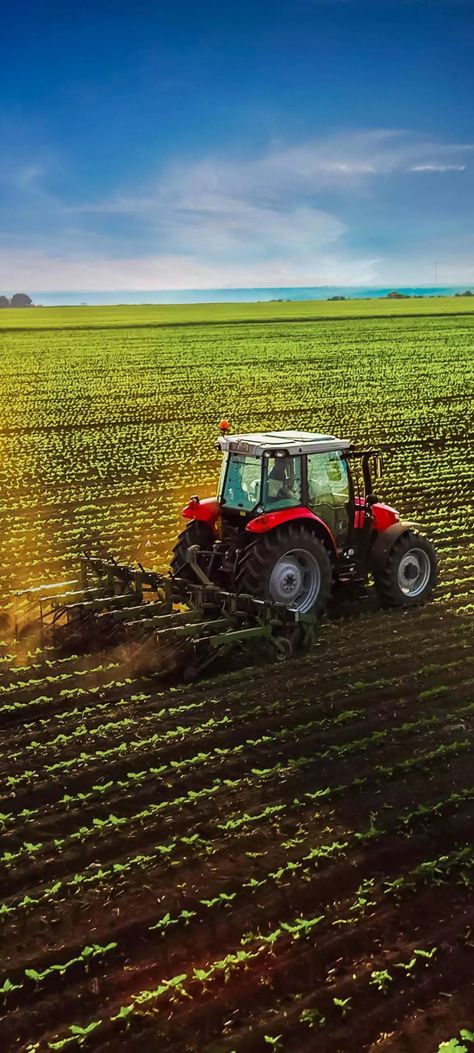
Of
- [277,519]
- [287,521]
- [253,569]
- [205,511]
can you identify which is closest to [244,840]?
[253,569]

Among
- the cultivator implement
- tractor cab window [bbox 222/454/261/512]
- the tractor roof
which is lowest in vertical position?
the cultivator implement

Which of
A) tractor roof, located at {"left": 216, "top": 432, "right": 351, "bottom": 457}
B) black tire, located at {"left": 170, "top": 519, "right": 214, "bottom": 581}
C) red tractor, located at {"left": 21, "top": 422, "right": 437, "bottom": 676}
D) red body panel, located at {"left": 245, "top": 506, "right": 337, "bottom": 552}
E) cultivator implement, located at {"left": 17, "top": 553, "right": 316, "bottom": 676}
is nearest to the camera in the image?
cultivator implement, located at {"left": 17, "top": 553, "right": 316, "bottom": 676}

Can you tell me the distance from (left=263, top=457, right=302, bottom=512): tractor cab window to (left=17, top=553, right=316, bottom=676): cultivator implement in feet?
3.42

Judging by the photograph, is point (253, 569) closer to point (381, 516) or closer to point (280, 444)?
point (280, 444)

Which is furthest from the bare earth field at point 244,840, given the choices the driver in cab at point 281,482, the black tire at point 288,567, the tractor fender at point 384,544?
the driver in cab at point 281,482

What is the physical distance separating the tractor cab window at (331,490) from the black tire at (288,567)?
1.14 ft

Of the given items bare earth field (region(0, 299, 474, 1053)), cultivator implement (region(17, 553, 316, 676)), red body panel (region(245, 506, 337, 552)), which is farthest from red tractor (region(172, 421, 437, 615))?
bare earth field (region(0, 299, 474, 1053))

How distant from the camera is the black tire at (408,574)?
39.2 ft

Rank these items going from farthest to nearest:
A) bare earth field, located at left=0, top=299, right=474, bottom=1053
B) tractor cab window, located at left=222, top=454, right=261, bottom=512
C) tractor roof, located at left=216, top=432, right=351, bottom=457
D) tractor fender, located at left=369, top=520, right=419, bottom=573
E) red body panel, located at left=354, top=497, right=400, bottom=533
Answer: red body panel, located at left=354, top=497, right=400, bottom=533
tractor fender, located at left=369, top=520, right=419, bottom=573
tractor cab window, located at left=222, top=454, right=261, bottom=512
tractor roof, located at left=216, top=432, right=351, bottom=457
bare earth field, located at left=0, top=299, right=474, bottom=1053

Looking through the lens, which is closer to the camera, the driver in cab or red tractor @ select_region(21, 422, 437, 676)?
red tractor @ select_region(21, 422, 437, 676)

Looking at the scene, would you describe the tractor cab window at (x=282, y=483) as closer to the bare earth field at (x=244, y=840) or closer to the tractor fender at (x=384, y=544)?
the tractor fender at (x=384, y=544)

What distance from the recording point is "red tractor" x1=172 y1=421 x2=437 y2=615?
10.8 metres

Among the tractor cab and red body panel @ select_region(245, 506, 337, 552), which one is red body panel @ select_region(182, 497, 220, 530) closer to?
the tractor cab

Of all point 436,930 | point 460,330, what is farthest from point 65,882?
point 460,330
